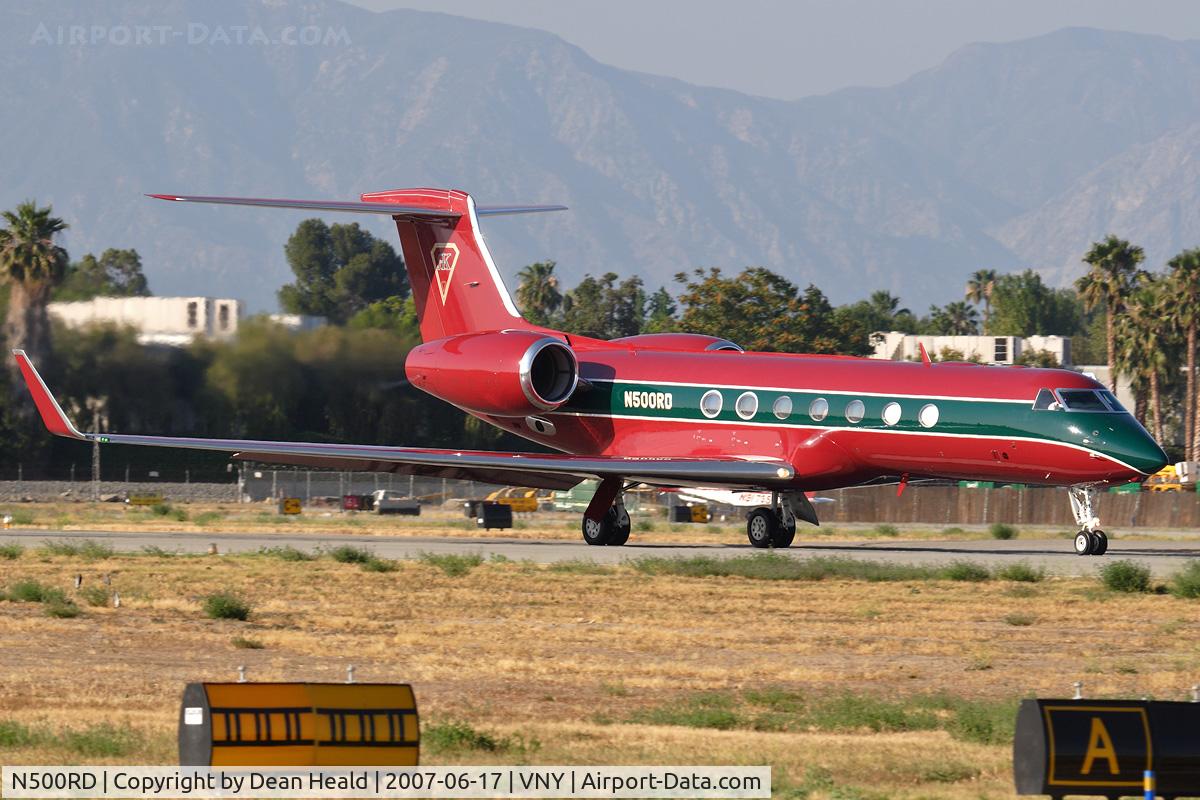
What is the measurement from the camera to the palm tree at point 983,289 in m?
155

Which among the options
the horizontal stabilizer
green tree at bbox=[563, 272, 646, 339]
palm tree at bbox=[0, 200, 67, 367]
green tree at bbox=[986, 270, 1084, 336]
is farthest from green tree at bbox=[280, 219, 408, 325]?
the horizontal stabilizer

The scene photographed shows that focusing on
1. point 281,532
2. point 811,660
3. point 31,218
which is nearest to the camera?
point 811,660

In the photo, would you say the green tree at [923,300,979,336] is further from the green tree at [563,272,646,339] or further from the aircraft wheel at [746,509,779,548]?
the aircraft wheel at [746,509,779,548]

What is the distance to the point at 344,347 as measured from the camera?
139ft

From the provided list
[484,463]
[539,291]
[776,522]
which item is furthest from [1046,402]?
[539,291]

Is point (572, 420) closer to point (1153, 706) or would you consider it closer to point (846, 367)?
point (846, 367)

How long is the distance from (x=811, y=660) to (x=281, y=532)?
22.8m

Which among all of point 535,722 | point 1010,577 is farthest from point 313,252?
point 535,722

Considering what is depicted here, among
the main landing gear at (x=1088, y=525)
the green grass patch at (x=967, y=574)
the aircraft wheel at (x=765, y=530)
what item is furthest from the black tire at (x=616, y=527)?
the green grass patch at (x=967, y=574)

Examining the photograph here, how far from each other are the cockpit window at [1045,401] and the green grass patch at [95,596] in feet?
48.5

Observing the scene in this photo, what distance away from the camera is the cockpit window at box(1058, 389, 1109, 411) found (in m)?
28.8

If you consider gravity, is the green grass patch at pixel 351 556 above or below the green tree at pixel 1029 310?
below

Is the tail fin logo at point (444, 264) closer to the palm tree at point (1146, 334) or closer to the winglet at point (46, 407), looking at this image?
the winglet at point (46, 407)

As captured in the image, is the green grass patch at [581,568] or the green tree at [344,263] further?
the green tree at [344,263]
